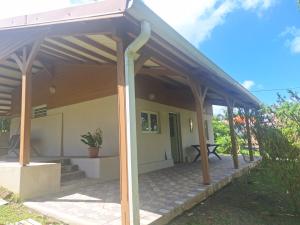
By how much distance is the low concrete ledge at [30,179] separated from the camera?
5152 mm

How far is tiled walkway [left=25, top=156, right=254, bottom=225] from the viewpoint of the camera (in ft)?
13.5

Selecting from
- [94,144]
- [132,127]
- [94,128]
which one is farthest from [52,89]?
[132,127]

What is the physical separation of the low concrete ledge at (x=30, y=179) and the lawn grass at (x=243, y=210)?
276 centimetres

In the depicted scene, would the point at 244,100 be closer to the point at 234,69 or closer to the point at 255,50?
the point at 255,50

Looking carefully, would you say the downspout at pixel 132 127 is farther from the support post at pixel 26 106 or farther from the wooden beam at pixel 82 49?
the wooden beam at pixel 82 49

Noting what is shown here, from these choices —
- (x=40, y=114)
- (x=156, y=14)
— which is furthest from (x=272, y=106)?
(x=40, y=114)

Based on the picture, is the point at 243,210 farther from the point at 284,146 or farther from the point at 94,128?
the point at 94,128

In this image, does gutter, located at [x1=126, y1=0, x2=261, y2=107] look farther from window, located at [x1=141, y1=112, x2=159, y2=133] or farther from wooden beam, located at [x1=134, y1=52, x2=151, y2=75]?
window, located at [x1=141, y1=112, x2=159, y2=133]

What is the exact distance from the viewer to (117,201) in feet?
16.5

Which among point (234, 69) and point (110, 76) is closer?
point (110, 76)

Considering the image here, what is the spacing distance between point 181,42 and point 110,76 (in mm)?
3949

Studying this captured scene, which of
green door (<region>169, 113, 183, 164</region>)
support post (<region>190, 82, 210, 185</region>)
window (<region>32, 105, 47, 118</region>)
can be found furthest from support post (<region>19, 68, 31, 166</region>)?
green door (<region>169, 113, 183, 164</region>)

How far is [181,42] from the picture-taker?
496cm

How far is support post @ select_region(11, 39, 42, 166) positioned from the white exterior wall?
3.06 m
